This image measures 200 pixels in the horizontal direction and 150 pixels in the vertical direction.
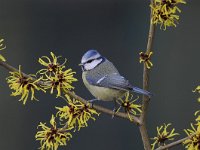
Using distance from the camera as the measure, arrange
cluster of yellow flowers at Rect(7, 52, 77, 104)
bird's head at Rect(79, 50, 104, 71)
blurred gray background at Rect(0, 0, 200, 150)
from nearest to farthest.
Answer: cluster of yellow flowers at Rect(7, 52, 77, 104), bird's head at Rect(79, 50, 104, 71), blurred gray background at Rect(0, 0, 200, 150)

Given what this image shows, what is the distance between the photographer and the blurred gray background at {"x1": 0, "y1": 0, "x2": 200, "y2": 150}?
11.4ft

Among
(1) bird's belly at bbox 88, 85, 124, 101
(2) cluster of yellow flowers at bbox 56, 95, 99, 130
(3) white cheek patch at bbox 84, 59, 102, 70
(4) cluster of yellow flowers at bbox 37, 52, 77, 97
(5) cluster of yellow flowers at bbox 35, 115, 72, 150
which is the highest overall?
(3) white cheek patch at bbox 84, 59, 102, 70

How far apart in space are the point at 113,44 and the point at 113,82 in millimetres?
1671

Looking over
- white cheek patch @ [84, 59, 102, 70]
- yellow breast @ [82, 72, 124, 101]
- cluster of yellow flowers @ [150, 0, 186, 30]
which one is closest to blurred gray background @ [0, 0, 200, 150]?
white cheek patch @ [84, 59, 102, 70]

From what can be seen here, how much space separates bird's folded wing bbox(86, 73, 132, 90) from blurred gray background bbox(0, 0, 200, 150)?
62.4 inches

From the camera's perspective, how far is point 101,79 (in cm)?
188

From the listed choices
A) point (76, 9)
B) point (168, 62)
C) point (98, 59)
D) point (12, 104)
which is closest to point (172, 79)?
point (168, 62)

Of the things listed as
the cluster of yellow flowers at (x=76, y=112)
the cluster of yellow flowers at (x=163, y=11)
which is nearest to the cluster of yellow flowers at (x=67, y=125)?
the cluster of yellow flowers at (x=76, y=112)

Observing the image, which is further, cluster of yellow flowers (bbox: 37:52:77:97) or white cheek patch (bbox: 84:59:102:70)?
white cheek patch (bbox: 84:59:102:70)

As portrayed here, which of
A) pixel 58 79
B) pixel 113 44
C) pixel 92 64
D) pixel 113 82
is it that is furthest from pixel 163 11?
pixel 113 44

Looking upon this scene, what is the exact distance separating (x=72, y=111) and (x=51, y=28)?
7.30 feet

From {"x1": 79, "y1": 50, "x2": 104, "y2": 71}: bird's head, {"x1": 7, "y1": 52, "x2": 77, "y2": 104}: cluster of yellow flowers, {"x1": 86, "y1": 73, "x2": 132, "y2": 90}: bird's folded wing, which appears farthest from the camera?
{"x1": 79, "y1": 50, "x2": 104, "y2": 71}: bird's head

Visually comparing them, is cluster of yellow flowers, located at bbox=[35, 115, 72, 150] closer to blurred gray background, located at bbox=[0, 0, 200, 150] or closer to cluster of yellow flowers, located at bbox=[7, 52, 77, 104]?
cluster of yellow flowers, located at bbox=[7, 52, 77, 104]

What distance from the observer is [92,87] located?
188cm
